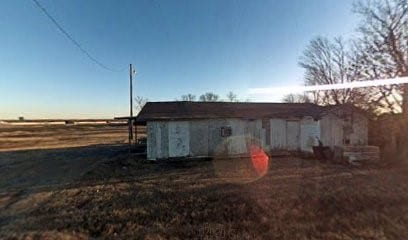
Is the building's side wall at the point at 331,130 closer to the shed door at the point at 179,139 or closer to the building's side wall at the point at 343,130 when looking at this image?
the building's side wall at the point at 343,130

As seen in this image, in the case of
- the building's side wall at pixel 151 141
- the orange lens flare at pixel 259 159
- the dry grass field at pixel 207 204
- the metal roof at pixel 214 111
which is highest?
the metal roof at pixel 214 111

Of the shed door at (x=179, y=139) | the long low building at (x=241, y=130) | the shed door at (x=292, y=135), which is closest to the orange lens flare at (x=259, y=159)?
the long low building at (x=241, y=130)

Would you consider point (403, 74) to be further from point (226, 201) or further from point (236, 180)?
point (226, 201)

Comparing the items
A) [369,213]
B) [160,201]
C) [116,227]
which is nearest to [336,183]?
[369,213]

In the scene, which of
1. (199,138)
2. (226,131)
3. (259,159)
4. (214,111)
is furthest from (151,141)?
(259,159)

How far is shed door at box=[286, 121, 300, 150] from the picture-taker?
18203 mm

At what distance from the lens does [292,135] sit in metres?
A: 18.2

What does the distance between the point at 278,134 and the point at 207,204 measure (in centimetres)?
1127

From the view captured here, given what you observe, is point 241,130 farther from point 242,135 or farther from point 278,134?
point 278,134

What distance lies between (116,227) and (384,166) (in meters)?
12.6

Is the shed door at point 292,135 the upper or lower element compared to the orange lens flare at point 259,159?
upper

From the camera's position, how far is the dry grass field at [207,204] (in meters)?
6.18

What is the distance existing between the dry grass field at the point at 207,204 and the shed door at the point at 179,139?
327cm

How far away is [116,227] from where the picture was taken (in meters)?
6.29
